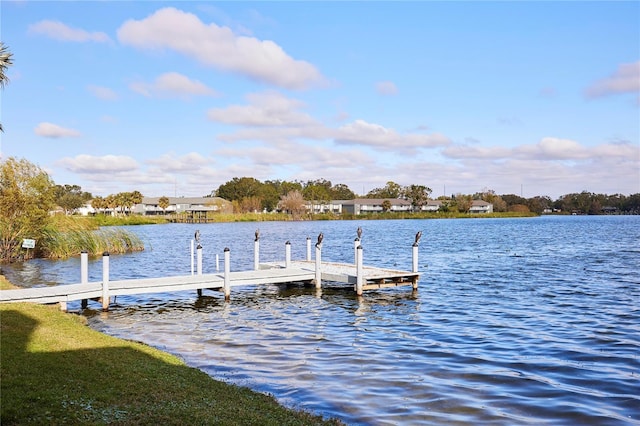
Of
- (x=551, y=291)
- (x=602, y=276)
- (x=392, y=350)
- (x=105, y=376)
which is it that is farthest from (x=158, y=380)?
(x=602, y=276)

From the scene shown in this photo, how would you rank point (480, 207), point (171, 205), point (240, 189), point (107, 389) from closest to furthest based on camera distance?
point (107, 389), point (171, 205), point (240, 189), point (480, 207)

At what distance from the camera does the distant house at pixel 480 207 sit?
622ft

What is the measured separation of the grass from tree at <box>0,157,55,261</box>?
83.8ft

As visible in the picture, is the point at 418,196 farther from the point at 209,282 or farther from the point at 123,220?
the point at 209,282

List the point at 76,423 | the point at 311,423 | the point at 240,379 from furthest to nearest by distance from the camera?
the point at 240,379, the point at 311,423, the point at 76,423

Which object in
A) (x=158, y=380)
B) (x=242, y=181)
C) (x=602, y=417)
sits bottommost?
(x=602, y=417)

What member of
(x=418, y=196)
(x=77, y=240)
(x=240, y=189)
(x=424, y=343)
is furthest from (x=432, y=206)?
(x=424, y=343)

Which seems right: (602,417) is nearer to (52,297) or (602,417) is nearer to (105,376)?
(105,376)

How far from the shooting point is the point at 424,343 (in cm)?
1499

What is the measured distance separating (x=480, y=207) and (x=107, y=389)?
193535mm

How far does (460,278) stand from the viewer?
2914 cm

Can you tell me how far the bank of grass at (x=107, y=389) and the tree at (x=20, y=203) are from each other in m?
25.5

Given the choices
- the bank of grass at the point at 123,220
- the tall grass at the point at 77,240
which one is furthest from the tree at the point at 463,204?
the tall grass at the point at 77,240

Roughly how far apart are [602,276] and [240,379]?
951 inches
